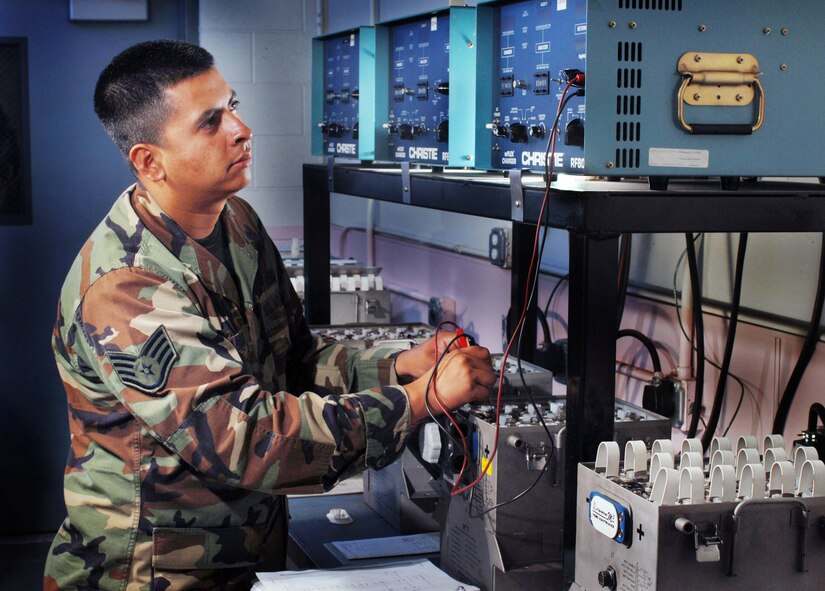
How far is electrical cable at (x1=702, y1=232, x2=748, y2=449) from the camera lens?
215 cm

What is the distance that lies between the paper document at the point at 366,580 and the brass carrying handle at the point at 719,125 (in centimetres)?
76

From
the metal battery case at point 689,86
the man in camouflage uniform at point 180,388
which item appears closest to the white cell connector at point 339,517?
the man in camouflage uniform at point 180,388

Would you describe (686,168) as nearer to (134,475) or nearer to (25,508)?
(134,475)

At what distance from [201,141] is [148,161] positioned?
98mm

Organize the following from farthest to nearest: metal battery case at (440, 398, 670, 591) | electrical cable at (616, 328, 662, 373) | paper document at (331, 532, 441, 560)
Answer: electrical cable at (616, 328, 662, 373) < paper document at (331, 532, 441, 560) < metal battery case at (440, 398, 670, 591)

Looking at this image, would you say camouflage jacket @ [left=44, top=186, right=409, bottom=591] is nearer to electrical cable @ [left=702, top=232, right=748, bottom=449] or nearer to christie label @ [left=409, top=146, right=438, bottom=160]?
Answer: christie label @ [left=409, top=146, right=438, bottom=160]

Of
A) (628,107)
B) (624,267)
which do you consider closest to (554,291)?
(624,267)

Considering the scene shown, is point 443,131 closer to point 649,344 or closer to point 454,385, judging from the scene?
point 454,385

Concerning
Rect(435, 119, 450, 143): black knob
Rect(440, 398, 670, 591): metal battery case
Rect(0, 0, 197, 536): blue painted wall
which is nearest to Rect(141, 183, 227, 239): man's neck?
Rect(435, 119, 450, 143): black knob

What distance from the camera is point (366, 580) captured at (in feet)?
5.52

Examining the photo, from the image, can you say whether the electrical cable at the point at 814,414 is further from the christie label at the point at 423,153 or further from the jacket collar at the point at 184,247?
the jacket collar at the point at 184,247

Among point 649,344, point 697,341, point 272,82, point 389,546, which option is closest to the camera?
point 389,546

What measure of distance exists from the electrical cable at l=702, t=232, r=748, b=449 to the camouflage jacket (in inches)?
35.4

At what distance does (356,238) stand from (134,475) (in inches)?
130
